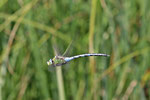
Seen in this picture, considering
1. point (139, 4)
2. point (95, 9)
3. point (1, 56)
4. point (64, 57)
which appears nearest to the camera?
point (64, 57)

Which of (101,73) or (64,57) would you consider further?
(101,73)

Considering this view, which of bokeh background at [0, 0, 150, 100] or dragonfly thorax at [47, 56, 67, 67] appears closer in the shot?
dragonfly thorax at [47, 56, 67, 67]

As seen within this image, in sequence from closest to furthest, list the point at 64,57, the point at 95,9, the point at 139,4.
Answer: the point at 64,57 < the point at 95,9 < the point at 139,4

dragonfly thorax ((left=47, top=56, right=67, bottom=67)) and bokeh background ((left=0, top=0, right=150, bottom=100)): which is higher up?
bokeh background ((left=0, top=0, right=150, bottom=100))

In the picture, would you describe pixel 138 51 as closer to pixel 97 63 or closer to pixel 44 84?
pixel 97 63

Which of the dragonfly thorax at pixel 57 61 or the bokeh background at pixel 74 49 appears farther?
the bokeh background at pixel 74 49

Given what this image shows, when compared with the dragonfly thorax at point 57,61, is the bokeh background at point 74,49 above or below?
above

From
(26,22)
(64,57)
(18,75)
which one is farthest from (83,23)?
(64,57)

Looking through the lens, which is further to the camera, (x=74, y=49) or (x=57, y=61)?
(x=74, y=49)
